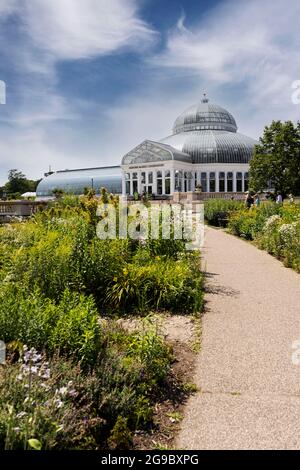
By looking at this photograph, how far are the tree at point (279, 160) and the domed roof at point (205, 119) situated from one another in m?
32.6

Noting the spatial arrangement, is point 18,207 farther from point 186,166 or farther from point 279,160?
point 186,166

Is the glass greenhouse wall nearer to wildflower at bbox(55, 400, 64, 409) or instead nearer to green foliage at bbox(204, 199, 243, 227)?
green foliage at bbox(204, 199, 243, 227)

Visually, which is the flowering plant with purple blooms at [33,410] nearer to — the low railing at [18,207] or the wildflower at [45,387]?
the wildflower at [45,387]

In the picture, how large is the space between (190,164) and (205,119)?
1399cm

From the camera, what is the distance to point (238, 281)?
899 centimetres

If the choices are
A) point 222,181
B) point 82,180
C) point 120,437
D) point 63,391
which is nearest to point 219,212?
point 120,437

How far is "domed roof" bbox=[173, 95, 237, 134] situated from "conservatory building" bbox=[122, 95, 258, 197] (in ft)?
13.7

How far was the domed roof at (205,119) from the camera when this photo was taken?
64188 millimetres

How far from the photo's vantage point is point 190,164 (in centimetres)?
5453

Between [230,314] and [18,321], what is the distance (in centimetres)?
348

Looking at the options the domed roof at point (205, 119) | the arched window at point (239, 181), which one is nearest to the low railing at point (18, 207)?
the arched window at point (239, 181)
